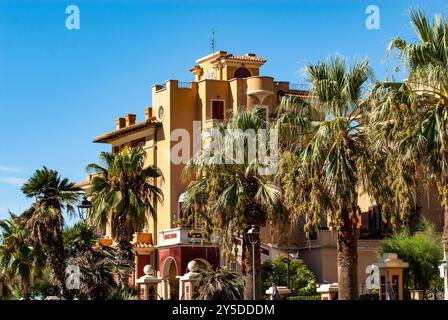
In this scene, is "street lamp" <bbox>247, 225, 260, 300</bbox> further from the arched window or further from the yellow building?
the arched window

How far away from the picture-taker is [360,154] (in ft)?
111

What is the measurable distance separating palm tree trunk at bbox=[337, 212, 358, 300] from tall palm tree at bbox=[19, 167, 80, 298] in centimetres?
1756

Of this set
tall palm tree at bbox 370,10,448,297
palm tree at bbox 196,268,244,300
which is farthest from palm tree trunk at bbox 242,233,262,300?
tall palm tree at bbox 370,10,448,297

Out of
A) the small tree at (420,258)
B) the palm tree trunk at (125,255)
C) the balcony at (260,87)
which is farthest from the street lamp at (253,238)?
the balcony at (260,87)

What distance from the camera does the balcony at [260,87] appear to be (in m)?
61.9

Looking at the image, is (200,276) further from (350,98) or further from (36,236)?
(350,98)

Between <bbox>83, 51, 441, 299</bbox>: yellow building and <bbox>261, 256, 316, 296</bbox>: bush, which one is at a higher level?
<bbox>83, 51, 441, 299</bbox>: yellow building

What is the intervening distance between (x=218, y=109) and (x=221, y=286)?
2101cm

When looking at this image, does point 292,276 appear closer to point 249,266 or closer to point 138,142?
point 138,142

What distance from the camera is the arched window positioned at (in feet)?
216

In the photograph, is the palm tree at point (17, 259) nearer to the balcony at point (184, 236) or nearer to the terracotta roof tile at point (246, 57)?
the balcony at point (184, 236)

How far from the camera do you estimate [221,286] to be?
43.6 meters
